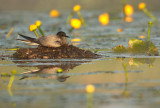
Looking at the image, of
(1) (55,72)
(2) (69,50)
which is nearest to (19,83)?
(1) (55,72)

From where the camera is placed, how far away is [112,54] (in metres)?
10.7

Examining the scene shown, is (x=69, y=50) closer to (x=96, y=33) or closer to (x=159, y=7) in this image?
(x=96, y=33)

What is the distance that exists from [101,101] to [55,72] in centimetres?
236

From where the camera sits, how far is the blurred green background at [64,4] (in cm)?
2564

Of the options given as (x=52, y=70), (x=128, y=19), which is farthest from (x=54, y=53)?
(x=128, y=19)

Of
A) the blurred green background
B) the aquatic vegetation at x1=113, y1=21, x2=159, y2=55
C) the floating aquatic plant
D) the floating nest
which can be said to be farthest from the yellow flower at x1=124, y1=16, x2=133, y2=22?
the floating aquatic plant

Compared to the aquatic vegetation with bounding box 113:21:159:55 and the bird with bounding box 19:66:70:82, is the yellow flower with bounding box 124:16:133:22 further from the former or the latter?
the bird with bounding box 19:66:70:82

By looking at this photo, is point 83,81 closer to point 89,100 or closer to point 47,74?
point 47,74

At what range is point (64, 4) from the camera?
27.6m

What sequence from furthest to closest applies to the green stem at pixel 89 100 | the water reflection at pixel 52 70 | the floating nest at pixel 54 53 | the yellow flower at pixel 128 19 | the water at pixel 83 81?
the yellow flower at pixel 128 19, the floating nest at pixel 54 53, the water reflection at pixel 52 70, the water at pixel 83 81, the green stem at pixel 89 100

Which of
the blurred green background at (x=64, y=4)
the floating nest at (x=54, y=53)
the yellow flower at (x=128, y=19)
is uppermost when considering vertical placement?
the blurred green background at (x=64, y=4)

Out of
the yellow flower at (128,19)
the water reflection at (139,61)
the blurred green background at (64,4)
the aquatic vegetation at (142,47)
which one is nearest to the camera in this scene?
the water reflection at (139,61)

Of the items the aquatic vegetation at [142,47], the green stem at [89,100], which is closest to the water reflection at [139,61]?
the aquatic vegetation at [142,47]

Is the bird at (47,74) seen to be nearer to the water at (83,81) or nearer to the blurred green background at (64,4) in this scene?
the water at (83,81)
